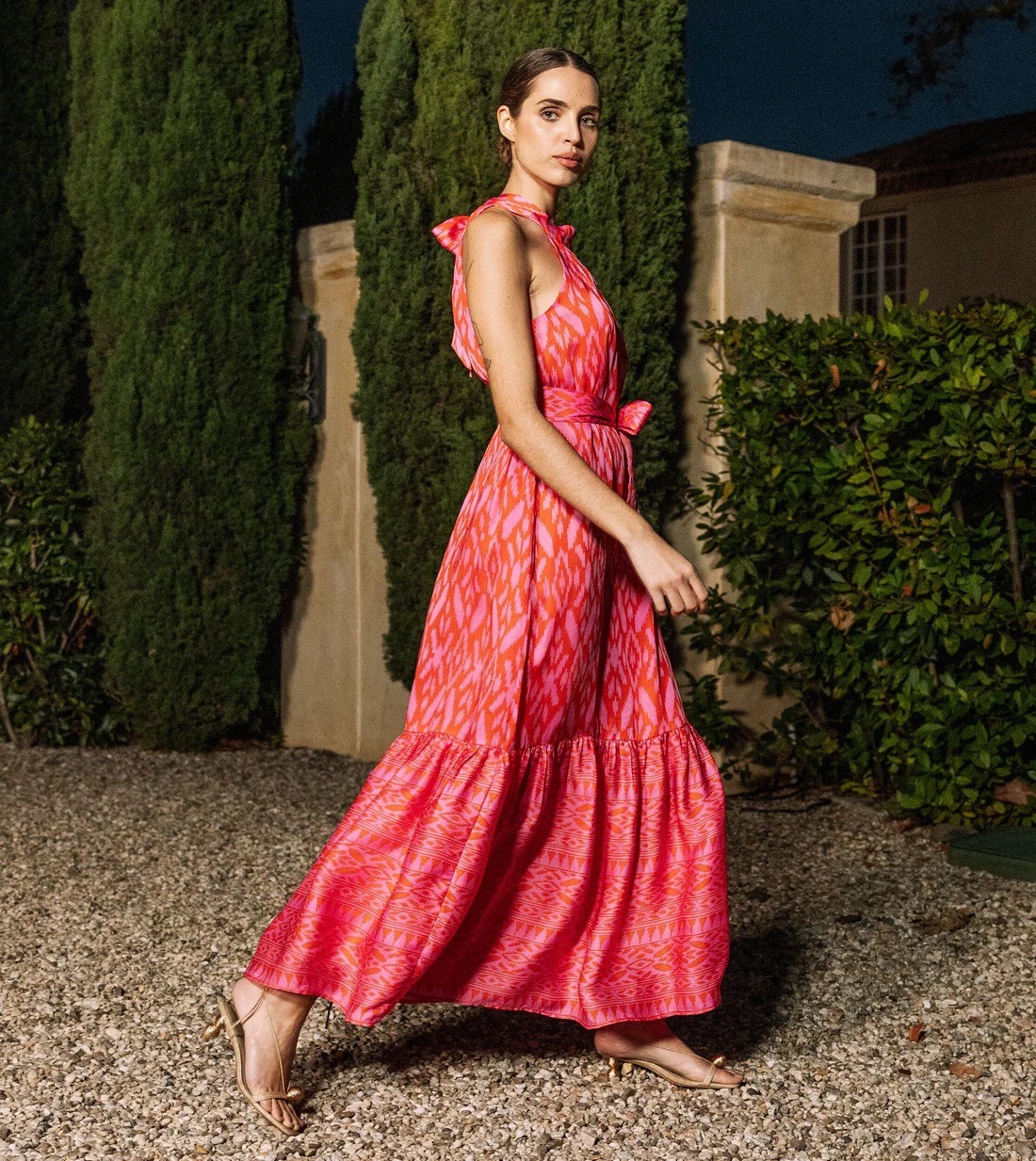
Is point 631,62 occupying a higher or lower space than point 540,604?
higher

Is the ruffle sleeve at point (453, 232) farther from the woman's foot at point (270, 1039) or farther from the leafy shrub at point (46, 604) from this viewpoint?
the leafy shrub at point (46, 604)

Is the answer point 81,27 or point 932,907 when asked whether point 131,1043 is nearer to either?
point 932,907

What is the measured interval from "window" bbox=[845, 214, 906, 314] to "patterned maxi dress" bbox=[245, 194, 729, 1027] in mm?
17074

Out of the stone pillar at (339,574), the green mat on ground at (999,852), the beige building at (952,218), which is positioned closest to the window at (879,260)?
the beige building at (952,218)

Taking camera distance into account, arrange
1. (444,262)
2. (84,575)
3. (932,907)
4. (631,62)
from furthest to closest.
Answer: (84,575) → (444,262) → (631,62) → (932,907)

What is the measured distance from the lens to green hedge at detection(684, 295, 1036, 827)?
4359 millimetres

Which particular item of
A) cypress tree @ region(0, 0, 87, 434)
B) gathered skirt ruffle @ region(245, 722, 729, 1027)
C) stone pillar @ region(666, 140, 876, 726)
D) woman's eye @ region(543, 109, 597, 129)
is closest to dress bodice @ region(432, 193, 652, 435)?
woman's eye @ region(543, 109, 597, 129)

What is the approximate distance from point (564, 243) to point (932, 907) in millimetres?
2149

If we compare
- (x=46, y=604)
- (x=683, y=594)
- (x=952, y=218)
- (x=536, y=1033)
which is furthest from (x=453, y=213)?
(x=952, y=218)

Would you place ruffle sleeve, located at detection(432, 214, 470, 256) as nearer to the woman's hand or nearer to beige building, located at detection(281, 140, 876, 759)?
the woman's hand

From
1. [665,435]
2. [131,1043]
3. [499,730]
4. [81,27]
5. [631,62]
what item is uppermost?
[81,27]

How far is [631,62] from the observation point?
16.3 feet

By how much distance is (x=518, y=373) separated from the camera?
7.93 ft

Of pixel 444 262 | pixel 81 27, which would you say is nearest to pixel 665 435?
pixel 444 262
